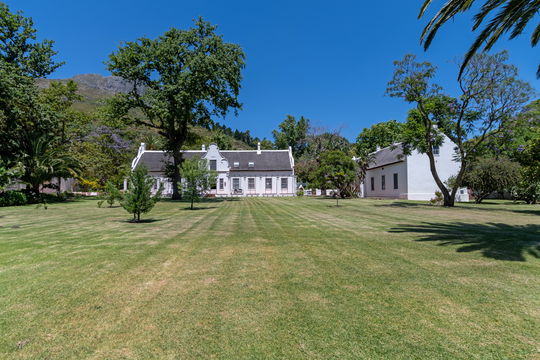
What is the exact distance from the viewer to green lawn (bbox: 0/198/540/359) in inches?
106

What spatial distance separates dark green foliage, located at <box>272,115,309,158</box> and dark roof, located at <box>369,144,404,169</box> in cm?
3112

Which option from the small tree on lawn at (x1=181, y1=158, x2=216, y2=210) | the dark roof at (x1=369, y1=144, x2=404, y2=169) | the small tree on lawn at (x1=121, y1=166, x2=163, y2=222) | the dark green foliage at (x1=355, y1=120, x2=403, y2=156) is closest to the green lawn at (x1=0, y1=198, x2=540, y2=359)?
the small tree on lawn at (x1=121, y1=166, x2=163, y2=222)

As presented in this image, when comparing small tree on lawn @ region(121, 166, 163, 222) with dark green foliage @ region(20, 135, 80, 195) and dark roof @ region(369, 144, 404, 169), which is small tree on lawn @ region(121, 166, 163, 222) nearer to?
dark green foliage @ region(20, 135, 80, 195)

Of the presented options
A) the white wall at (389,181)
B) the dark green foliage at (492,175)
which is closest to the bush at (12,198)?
the white wall at (389,181)

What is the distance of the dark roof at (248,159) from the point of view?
46.3 metres

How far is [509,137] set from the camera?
1858cm

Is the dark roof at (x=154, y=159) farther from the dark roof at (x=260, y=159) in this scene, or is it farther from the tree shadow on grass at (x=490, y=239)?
the tree shadow on grass at (x=490, y=239)

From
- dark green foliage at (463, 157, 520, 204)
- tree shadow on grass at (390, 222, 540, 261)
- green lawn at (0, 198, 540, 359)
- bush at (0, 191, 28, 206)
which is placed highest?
dark green foliage at (463, 157, 520, 204)

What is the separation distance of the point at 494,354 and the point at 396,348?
84cm

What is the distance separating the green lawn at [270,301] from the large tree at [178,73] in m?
19.9

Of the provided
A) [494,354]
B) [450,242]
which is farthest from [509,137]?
[494,354]

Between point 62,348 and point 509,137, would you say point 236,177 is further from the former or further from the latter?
point 62,348

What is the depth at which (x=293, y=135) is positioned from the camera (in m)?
67.2

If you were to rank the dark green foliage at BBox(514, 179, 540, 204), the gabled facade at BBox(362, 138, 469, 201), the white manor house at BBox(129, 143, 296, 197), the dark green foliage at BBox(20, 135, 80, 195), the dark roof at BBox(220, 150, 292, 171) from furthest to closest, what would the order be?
the dark roof at BBox(220, 150, 292, 171) → the white manor house at BBox(129, 143, 296, 197) → the gabled facade at BBox(362, 138, 469, 201) → the dark green foliage at BBox(20, 135, 80, 195) → the dark green foliage at BBox(514, 179, 540, 204)
